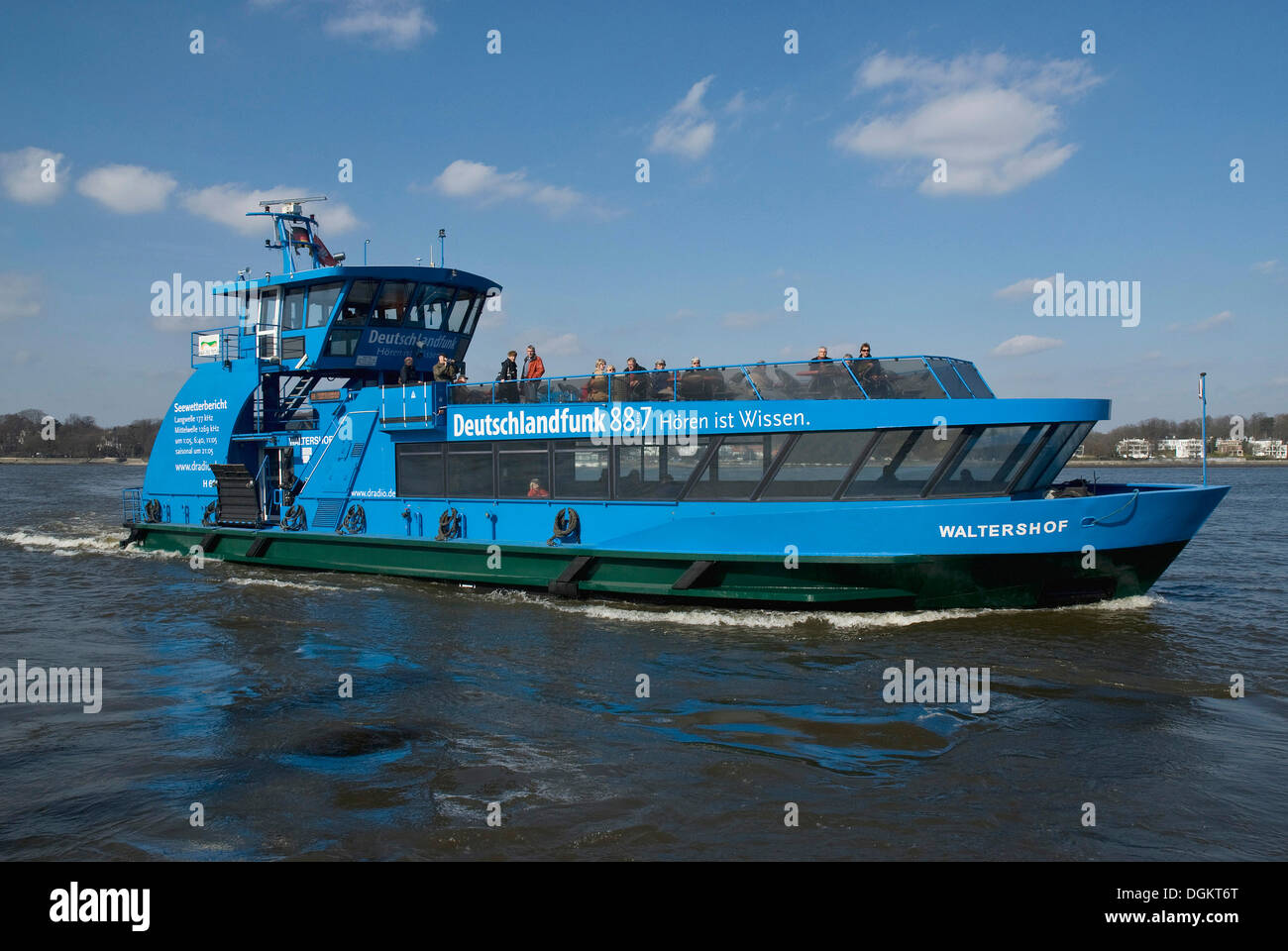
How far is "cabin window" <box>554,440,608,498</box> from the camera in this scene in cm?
1266

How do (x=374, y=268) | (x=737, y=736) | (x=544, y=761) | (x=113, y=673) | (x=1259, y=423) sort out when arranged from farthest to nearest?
(x=1259, y=423) → (x=374, y=268) → (x=113, y=673) → (x=737, y=736) → (x=544, y=761)

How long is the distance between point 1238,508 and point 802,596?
32.4 metres

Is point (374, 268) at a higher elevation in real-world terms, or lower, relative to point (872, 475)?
higher

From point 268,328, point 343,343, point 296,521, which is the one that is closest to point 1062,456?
point 343,343

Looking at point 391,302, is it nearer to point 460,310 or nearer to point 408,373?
point 460,310

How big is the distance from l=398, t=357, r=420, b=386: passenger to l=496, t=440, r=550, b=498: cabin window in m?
2.74

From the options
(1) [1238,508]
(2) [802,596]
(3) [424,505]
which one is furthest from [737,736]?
(1) [1238,508]

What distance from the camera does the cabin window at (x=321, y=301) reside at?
16.0 m

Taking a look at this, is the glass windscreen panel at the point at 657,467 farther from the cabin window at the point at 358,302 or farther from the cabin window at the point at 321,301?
the cabin window at the point at 321,301

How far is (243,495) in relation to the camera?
54.8ft

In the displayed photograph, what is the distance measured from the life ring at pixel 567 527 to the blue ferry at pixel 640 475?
2.4 inches

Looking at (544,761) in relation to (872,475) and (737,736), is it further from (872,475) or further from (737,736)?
(872,475)

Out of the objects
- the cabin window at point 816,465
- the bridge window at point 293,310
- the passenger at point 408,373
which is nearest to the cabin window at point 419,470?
the passenger at point 408,373

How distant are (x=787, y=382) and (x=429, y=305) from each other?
329 inches
